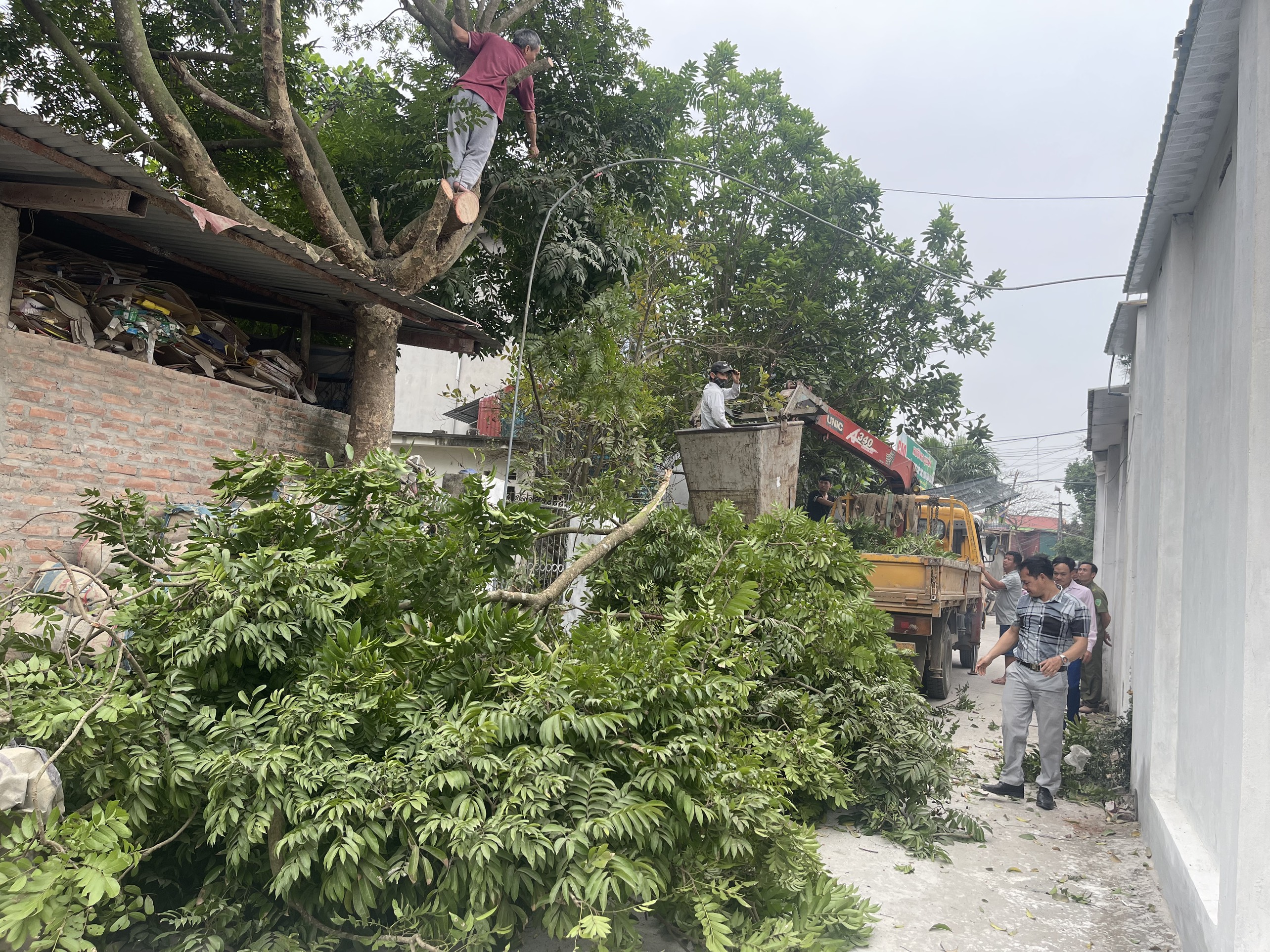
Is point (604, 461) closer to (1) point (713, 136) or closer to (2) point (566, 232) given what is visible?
(2) point (566, 232)

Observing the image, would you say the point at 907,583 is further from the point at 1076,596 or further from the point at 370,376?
the point at 370,376

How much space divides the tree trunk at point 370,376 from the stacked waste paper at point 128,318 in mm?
740

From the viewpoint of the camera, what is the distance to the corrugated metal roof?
4402 millimetres

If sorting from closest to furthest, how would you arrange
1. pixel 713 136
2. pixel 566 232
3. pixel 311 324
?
1. pixel 311 324
2. pixel 566 232
3. pixel 713 136

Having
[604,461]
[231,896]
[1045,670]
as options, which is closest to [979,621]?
[604,461]

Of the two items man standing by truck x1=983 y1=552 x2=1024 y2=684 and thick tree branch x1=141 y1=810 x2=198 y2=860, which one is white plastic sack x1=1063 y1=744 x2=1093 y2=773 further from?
Result: thick tree branch x1=141 y1=810 x2=198 y2=860

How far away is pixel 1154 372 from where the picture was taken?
233 inches

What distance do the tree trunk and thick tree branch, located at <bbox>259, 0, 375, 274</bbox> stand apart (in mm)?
405

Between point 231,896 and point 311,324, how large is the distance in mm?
6035

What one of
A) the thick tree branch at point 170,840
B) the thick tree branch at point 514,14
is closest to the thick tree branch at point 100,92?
the thick tree branch at point 514,14

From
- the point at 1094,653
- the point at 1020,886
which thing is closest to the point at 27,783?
the point at 1020,886

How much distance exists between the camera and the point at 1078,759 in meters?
7.00

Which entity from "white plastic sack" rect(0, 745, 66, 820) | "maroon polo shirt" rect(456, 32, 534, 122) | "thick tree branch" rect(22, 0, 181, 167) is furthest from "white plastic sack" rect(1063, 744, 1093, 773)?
"thick tree branch" rect(22, 0, 181, 167)

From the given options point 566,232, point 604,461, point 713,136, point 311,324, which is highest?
point 713,136
